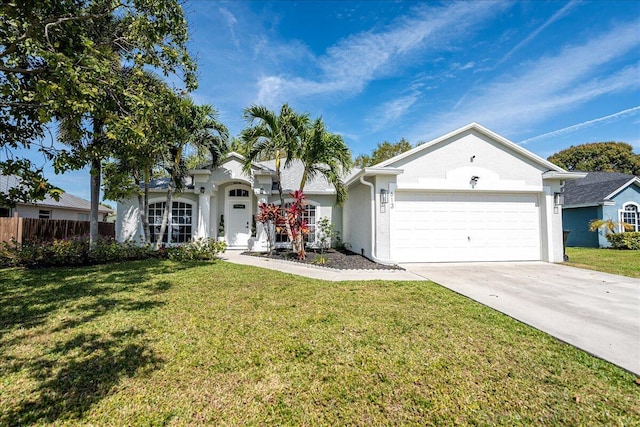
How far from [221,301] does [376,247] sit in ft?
18.9

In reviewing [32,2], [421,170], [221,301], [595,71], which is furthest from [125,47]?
[595,71]

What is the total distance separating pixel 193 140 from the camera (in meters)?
11.4

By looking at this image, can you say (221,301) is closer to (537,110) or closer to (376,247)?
(376,247)

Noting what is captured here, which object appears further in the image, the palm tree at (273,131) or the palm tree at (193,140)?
the palm tree at (193,140)

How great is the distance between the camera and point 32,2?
4.47m

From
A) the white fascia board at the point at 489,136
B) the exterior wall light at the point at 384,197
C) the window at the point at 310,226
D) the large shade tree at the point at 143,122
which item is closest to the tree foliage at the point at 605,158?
the white fascia board at the point at 489,136

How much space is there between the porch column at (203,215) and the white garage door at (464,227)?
876 cm

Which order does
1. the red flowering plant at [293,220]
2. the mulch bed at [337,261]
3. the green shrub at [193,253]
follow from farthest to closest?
1. the red flowering plant at [293,220]
2. the green shrub at [193,253]
3. the mulch bed at [337,261]

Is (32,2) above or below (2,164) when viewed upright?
above

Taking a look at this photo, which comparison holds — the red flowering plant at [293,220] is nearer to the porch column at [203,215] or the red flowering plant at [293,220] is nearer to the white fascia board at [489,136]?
the porch column at [203,215]

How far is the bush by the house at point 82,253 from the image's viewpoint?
9000 mm

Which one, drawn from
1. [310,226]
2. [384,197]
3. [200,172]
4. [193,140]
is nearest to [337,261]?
[384,197]

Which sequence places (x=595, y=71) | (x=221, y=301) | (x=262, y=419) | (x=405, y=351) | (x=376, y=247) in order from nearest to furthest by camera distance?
(x=262, y=419) → (x=405, y=351) → (x=221, y=301) → (x=376, y=247) → (x=595, y=71)

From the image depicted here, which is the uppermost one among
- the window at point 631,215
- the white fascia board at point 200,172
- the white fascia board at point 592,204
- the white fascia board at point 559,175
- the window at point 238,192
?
the white fascia board at point 200,172
